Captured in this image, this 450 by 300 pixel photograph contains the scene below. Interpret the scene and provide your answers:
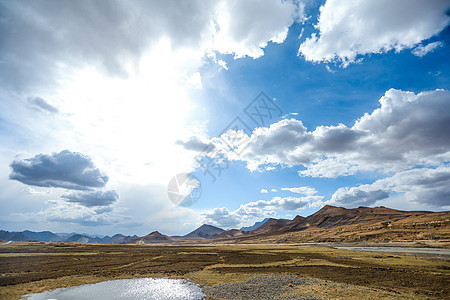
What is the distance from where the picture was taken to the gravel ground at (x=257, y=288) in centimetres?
2044

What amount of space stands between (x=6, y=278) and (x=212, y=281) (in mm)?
A: 27883

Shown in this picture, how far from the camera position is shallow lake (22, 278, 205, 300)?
21797 millimetres

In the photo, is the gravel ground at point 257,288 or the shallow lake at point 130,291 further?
the shallow lake at point 130,291

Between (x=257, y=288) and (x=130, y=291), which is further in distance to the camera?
(x=130, y=291)

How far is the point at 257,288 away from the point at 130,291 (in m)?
14.2

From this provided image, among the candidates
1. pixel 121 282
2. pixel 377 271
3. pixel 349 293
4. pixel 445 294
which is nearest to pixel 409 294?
pixel 445 294

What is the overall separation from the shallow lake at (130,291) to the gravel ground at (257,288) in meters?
1.97

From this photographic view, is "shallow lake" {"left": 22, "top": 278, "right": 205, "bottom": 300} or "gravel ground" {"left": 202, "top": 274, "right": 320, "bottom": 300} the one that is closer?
"gravel ground" {"left": 202, "top": 274, "right": 320, "bottom": 300}

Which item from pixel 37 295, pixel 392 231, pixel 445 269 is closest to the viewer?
pixel 37 295

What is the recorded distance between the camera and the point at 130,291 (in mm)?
23734

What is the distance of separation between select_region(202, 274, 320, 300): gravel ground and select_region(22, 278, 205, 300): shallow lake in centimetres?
197

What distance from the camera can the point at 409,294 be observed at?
61.1 feet

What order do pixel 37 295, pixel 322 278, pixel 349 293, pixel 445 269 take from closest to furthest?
1. pixel 349 293
2. pixel 37 295
3. pixel 322 278
4. pixel 445 269

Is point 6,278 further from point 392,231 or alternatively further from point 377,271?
point 392,231
